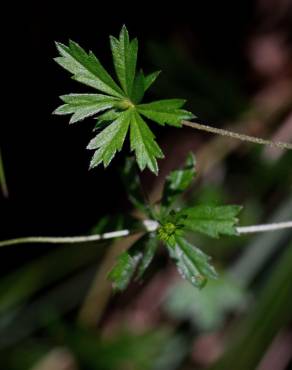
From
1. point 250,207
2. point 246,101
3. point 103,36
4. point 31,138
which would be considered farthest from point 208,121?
point 31,138

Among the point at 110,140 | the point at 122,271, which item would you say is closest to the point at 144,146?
the point at 110,140

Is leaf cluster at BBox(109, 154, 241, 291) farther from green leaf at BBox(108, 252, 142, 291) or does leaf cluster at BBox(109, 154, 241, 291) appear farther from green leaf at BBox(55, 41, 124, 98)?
green leaf at BBox(55, 41, 124, 98)

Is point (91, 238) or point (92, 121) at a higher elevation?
point (92, 121)

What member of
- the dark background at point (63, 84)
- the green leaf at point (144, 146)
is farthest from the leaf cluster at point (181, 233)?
the dark background at point (63, 84)

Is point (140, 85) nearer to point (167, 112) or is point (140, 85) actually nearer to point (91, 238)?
point (167, 112)

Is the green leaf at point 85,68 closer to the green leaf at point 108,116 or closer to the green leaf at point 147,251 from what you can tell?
the green leaf at point 108,116
